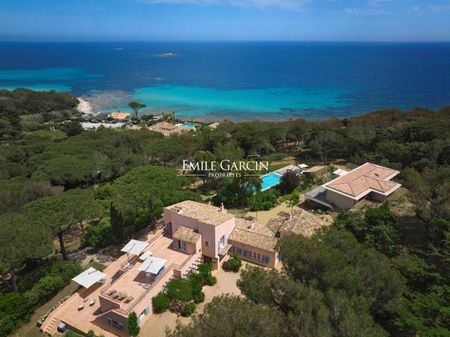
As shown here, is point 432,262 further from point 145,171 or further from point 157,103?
point 157,103

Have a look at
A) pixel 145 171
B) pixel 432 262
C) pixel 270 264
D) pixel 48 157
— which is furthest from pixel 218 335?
pixel 48 157

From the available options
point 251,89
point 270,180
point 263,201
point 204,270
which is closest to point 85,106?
point 251,89

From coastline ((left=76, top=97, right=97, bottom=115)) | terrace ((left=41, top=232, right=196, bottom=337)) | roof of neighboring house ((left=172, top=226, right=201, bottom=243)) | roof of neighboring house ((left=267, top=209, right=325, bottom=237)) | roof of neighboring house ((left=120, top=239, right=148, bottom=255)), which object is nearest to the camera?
terrace ((left=41, top=232, right=196, bottom=337))

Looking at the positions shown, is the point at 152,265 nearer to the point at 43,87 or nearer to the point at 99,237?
the point at 99,237

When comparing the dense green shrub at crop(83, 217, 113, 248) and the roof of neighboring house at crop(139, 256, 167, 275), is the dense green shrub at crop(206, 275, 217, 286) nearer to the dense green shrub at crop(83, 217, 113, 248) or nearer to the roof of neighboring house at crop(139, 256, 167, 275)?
the roof of neighboring house at crop(139, 256, 167, 275)

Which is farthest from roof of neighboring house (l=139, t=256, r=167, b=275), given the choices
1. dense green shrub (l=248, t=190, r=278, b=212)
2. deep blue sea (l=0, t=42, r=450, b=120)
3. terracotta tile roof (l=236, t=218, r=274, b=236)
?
deep blue sea (l=0, t=42, r=450, b=120)

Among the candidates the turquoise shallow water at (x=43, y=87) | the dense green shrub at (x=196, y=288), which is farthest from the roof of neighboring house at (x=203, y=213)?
the turquoise shallow water at (x=43, y=87)

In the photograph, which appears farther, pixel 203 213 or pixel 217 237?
pixel 203 213
